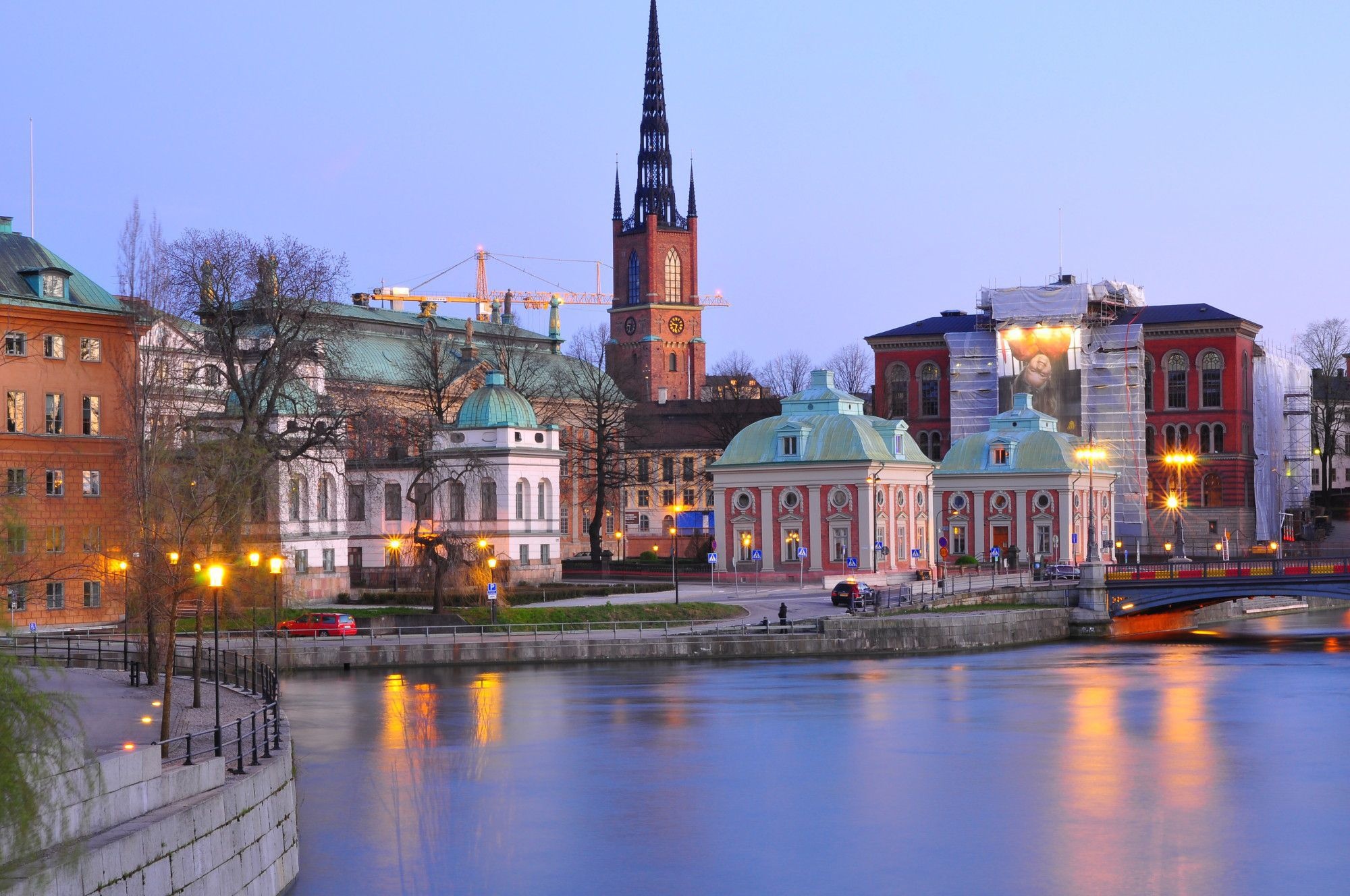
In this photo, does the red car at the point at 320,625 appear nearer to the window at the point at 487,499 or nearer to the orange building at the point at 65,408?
the orange building at the point at 65,408

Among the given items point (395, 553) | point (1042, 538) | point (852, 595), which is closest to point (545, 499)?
point (395, 553)

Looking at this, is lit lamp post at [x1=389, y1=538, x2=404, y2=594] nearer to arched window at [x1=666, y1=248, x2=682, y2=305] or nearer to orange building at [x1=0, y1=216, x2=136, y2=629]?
orange building at [x1=0, y1=216, x2=136, y2=629]

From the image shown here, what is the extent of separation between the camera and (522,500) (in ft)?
296

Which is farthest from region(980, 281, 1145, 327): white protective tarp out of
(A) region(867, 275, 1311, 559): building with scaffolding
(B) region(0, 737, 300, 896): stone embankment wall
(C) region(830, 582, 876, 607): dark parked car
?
(B) region(0, 737, 300, 896): stone embankment wall

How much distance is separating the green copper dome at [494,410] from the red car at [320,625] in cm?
2544

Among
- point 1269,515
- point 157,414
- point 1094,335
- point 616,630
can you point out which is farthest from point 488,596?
point 1269,515

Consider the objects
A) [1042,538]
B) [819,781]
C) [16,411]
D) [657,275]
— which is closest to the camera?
[819,781]

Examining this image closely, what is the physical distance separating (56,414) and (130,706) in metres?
31.2

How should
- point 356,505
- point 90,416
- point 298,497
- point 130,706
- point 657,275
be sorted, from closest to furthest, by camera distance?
1. point 130,706
2. point 90,416
3. point 298,497
4. point 356,505
5. point 657,275

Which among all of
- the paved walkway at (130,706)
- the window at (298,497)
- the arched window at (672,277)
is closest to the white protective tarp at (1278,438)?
the window at (298,497)

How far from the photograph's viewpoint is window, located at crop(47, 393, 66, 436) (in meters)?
68.4

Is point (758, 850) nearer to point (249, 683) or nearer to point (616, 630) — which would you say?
point (249, 683)

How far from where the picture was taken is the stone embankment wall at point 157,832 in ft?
62.6

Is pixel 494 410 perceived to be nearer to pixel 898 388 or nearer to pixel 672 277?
pixel 898 388
